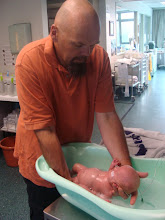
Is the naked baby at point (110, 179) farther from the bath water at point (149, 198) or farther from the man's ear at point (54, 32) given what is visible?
the man's ear at point (54, 32)

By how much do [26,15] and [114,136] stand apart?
7.96 ft

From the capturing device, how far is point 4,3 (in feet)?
10.1

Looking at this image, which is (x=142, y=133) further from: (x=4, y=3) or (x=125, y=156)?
(x=4, y=3)

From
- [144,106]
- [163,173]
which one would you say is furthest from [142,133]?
[144,106]

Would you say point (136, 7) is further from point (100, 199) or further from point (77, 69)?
point (100, 199)

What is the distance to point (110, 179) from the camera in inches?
42.3

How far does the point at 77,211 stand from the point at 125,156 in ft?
1.09

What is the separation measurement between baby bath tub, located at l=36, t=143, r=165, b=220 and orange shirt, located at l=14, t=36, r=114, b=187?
96mm

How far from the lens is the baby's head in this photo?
98 cm

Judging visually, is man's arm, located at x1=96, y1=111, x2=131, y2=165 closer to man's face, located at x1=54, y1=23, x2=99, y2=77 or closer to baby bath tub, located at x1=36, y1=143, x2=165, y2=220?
baby bath tub, located at x1=36, y1=143, x2=165, y2=220

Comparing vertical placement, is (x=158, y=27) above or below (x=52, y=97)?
above

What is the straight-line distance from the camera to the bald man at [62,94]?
890 mm

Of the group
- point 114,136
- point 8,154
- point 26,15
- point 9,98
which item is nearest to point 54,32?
point 114,136

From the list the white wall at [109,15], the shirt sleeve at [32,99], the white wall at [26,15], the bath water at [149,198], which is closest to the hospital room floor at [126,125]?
the bath water at [149,198]
